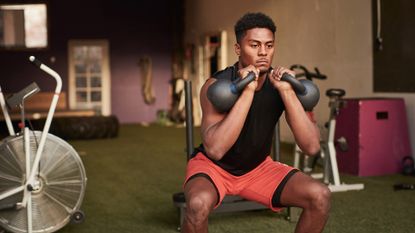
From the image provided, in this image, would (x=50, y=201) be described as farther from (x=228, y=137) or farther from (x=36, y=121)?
(x=36, y=121)

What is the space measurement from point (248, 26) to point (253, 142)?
460 millimetres

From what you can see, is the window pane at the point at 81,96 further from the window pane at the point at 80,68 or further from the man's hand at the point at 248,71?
the man's hand at the point at 248,71

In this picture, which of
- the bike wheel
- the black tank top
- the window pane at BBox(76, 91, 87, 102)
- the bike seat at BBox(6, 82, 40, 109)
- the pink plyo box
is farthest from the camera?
the window pane at BBox(76, 91, 87, 102)

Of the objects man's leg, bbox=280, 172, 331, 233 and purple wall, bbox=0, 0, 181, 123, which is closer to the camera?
man's leg, bbox=280, 172, 331, 233

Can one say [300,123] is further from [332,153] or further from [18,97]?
[332,153]

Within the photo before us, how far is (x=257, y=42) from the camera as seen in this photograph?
2285 mm

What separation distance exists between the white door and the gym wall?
435 centimetres

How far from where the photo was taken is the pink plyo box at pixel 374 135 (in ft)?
16.9

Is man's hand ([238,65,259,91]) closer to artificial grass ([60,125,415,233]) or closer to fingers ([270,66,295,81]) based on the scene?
fingers ([270,66,295,81])

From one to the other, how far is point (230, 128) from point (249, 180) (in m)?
0.29

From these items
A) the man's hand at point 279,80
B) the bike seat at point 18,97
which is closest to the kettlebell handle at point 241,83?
the man's hand at point 279,80

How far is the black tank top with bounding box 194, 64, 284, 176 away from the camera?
2.34m

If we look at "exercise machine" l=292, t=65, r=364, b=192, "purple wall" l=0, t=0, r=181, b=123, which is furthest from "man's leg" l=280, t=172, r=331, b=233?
"purple wall" l=0, t=0, r=181, b=123

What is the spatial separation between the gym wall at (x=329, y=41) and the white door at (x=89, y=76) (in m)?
4.35
